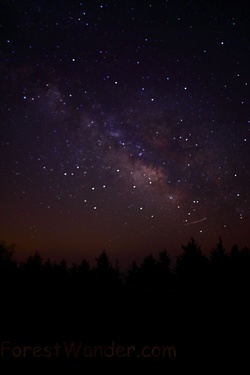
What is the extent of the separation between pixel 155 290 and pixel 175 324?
2.74 feet

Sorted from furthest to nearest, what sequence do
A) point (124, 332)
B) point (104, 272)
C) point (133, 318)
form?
point (104, 272)
point (133, 318)
point (124, 332)

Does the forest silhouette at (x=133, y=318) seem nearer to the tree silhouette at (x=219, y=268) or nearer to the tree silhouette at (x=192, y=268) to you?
the tree silhouette at (x=219, y=268)

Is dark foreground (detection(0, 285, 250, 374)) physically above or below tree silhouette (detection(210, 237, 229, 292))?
below

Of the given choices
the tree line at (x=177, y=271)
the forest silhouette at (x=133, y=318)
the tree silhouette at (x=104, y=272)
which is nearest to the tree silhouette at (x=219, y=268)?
the tree line at (x=177, y=271)

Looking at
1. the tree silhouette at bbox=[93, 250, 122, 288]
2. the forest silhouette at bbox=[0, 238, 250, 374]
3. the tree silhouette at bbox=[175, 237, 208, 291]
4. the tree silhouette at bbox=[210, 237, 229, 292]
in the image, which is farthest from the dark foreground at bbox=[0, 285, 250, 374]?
the tree silhouette at bbox=[93, 250, 122, 288]

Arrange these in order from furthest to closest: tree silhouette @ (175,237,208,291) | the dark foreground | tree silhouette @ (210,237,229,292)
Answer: tree silhouette @ (175,237,208,291)
tree silhouette @ (210,237,229,292)
the dark foreground

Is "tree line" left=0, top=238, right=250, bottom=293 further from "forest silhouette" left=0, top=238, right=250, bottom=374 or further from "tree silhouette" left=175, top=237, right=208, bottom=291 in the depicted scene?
"forest silhouette" left=0, top=238, right=250, bottom=374

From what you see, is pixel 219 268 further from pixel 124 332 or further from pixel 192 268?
pixel 124 332

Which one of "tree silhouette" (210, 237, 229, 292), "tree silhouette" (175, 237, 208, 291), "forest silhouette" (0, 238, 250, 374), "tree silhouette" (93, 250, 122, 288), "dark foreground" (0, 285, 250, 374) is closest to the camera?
"dark foreground" (0, 285, 250, 374)

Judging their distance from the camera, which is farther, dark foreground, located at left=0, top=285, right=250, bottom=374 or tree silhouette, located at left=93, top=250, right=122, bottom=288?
tree silhouette, located at left=93, top=250, right=122, bottom=288

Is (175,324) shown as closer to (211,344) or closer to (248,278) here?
(211,344)

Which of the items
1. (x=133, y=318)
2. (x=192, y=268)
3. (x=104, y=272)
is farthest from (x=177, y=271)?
(x=133, y=318)

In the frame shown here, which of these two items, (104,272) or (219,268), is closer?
(219,268)

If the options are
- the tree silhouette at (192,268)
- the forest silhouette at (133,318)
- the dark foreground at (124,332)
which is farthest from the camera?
the tree silhouette at (192,268)
